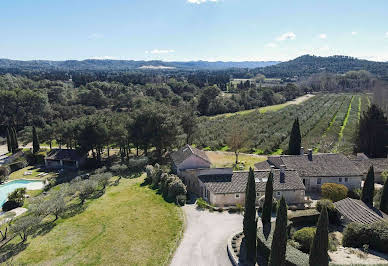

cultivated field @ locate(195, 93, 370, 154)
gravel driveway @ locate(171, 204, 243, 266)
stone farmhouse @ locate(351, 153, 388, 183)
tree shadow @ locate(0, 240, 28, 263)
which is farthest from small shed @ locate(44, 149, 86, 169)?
stone farmhouse @ locate(351, 153, 388, 183)

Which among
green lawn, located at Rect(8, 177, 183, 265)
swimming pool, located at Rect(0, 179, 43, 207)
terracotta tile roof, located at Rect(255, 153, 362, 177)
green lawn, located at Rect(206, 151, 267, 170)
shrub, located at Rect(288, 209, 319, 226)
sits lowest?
swimming pool, located at Rect(0, 179, 43, 207)

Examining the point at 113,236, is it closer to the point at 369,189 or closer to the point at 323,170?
the point at 369,189

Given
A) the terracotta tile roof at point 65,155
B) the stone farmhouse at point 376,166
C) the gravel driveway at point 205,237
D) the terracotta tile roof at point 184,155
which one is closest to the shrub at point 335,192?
the stone farmhouse at point 376,166

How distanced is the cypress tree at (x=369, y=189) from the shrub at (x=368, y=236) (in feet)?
23.4

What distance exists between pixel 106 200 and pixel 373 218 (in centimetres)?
3052

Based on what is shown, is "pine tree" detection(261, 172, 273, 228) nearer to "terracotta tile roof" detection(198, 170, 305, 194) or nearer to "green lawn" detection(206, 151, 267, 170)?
"terracotta tile roof" detection(198, 170, 305, 194)

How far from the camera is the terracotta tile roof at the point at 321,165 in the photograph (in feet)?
129

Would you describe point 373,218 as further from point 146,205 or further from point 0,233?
point 0,233

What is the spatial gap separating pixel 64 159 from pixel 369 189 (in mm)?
51177

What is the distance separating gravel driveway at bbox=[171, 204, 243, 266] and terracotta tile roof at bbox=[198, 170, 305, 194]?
128 inches

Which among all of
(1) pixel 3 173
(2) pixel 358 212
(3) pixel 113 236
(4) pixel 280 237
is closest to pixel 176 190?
(3) pixel 113 236

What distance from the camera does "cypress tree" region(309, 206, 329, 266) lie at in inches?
657

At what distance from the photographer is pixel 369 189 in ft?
105

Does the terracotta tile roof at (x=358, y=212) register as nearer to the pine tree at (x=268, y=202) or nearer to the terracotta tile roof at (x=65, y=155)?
the pine tree at (x=268, y=202)
